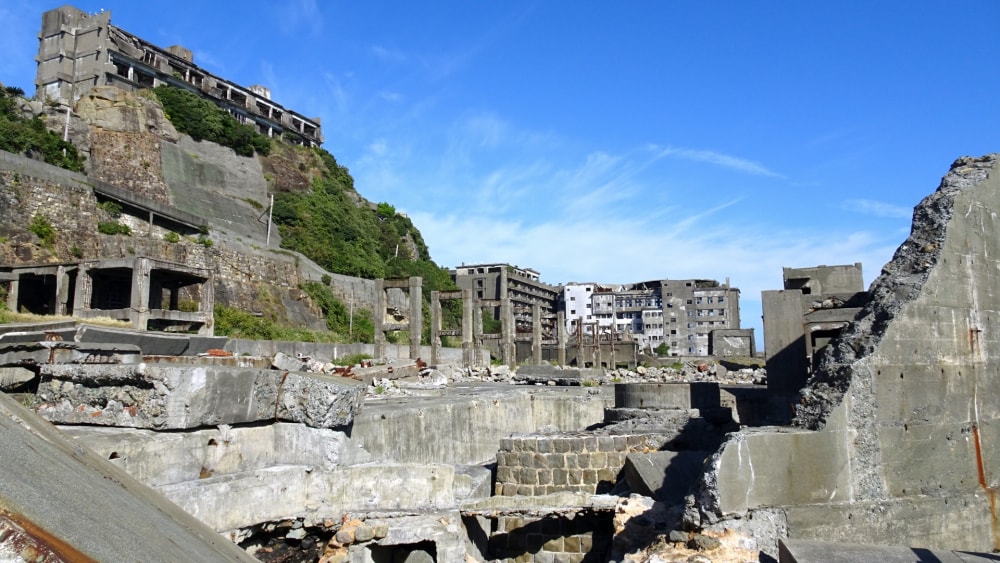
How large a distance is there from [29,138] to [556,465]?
33.3 metres

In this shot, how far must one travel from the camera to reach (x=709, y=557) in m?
5.75

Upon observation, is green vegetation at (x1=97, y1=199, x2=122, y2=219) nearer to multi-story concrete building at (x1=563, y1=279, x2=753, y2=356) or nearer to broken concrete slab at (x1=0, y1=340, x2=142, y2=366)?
broken concrete slab at (x1=0, y1=340, x2=142, y2=366)

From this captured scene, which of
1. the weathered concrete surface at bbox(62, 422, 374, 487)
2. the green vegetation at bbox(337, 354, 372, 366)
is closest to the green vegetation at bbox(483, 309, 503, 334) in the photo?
the green vegetation at bbox(337, 354, 372, 366)

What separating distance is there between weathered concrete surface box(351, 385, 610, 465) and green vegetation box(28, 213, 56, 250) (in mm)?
21464

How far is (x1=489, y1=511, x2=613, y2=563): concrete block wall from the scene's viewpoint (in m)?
8.09

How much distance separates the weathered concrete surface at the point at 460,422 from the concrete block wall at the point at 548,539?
4.87 feet

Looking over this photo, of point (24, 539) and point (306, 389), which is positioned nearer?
point (24, 539)

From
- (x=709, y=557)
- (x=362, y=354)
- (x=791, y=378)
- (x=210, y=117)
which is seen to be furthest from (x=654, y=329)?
(x=709, y=557)

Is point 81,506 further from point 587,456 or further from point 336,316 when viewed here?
point 336,316

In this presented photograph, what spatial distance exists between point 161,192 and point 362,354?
2042 centimetres

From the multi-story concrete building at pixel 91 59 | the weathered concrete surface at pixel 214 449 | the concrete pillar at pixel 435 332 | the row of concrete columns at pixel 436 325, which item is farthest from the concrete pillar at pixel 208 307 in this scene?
the multi-story concrete building at pixel 91 59

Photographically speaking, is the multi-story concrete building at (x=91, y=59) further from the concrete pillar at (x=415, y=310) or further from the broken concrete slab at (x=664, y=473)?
the broken concrete slab at (x=664, y=473)

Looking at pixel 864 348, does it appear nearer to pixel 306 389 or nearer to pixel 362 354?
pixel 306 389

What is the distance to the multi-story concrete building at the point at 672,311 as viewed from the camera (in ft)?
295
